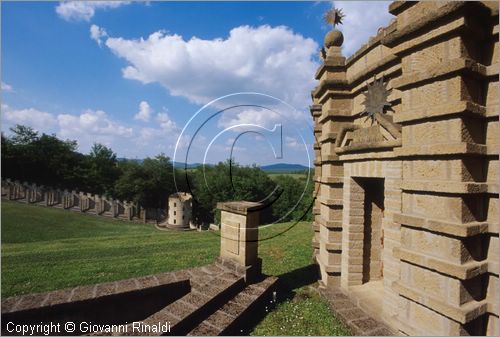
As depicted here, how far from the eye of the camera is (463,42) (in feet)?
12.3

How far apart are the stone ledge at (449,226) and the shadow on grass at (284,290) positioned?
12.1 feet

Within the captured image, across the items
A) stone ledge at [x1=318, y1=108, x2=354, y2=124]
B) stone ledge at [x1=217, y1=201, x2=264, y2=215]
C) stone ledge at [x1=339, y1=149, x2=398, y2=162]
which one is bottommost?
stone ledge at [x1=217, y1=201, x2=264, y2=215]

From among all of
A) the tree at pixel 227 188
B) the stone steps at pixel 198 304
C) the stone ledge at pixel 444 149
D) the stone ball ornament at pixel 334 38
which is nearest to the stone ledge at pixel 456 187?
the stone ledge at pixel 444 149

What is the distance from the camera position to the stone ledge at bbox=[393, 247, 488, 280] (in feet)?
11.8

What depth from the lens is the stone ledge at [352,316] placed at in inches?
200

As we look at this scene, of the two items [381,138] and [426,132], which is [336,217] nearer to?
[381,138]

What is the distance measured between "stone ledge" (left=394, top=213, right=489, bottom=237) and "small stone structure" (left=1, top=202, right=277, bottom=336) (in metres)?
3.48

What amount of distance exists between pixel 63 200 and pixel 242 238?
4425 cm

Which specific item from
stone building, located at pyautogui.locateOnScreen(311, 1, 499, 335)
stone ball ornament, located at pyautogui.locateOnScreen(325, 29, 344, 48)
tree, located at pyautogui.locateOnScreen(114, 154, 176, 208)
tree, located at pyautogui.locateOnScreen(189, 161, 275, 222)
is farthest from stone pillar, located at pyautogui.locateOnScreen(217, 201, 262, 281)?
tree, located at pyautogui.locateOnScreen(114, 154, 176, 208)

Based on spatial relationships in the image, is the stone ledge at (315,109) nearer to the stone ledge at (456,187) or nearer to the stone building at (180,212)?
the stone ledge at (456,187)

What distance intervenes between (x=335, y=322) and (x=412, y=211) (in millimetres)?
2982

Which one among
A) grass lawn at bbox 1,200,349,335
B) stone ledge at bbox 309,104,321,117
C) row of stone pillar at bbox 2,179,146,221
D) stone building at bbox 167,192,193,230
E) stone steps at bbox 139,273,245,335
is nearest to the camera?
stone steps at bbox 139,273,245,335

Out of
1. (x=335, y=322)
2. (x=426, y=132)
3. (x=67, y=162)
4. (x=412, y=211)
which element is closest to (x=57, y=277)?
(x=335, y=322)

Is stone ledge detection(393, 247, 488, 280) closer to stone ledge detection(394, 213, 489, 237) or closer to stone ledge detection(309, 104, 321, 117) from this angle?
stone ledge detection(394, 213, 489, 237)
